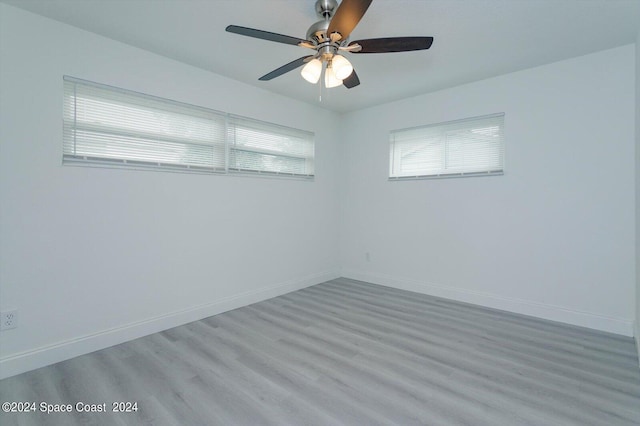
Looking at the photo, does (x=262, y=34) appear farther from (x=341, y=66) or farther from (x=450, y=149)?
(x=450, y=149)

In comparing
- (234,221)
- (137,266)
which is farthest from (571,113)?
(137,266)

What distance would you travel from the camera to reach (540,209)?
310 centimetres

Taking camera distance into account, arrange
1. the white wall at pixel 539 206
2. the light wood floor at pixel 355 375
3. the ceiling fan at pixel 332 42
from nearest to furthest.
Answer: the light wood floor at pixel 355 375
the ceiling fan at pixel 332 42
the white wall at pixel 539 206

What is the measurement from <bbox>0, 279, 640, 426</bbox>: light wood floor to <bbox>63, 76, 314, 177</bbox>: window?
160cm

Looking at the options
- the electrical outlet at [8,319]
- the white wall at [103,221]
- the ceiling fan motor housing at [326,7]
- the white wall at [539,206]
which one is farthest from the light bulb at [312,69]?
the electrical outlet at [8,319]

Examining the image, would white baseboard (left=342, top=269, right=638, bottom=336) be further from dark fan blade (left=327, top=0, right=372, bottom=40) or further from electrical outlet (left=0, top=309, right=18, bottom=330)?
electrical outlet (left=0, top=309, right=18, bottom=330)

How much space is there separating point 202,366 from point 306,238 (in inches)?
91.4

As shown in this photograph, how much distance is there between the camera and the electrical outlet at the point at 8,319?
6.84 ft

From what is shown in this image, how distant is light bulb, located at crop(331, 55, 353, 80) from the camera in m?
1.94

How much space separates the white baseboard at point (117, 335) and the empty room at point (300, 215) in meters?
0.01

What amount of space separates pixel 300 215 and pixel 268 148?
997 mm

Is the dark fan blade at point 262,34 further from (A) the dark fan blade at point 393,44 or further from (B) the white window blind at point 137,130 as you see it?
(B) the white window blind at point 137,130

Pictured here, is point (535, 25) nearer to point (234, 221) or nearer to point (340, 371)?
point (340, 371)

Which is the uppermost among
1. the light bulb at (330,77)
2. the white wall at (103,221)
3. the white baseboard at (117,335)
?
the light bulb at (330,77)
